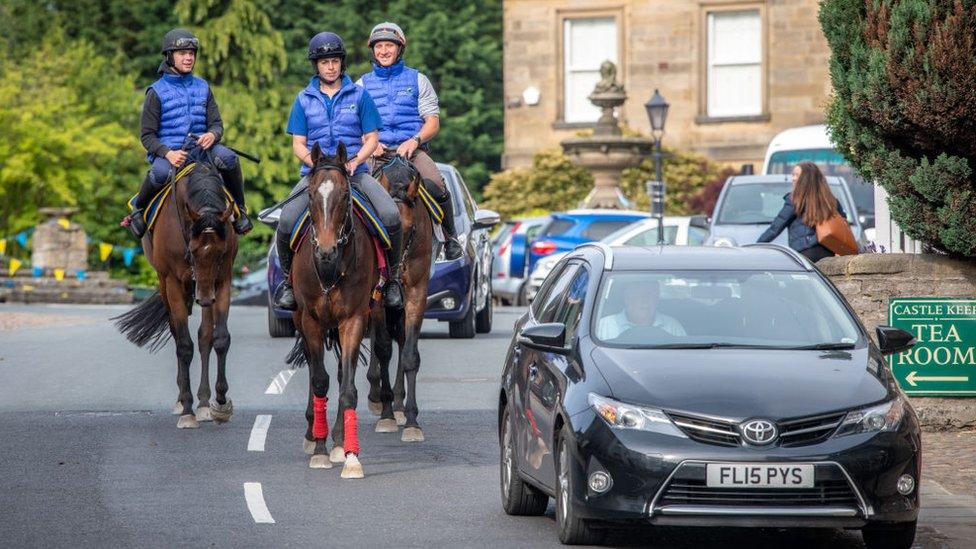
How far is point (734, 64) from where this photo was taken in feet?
174

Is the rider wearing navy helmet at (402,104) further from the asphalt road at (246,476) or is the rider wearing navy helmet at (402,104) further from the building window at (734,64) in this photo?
the building window at (734,64)

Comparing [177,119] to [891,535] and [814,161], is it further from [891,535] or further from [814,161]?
[814,161]

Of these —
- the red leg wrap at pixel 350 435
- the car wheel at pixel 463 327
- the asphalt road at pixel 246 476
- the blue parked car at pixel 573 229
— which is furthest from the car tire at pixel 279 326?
the blue parked car at pixel 573 229

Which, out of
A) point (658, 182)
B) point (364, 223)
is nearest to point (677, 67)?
point (658, 182)

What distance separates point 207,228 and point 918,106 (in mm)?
5327

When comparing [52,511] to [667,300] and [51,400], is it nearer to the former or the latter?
[667,300]

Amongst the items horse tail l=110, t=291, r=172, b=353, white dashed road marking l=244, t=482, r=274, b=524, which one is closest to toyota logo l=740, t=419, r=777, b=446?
white dashed road marking l=244, t=482, r=274, b=524

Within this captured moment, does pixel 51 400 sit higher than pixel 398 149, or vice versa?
pixel 398 149

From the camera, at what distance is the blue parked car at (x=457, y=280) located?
22.3 m

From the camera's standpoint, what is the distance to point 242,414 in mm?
15578

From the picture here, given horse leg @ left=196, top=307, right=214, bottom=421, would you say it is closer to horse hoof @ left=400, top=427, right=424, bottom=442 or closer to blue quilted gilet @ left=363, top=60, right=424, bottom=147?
horse hoof @ left=400, top=427, right=424, bottom=442

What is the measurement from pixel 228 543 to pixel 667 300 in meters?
2.53

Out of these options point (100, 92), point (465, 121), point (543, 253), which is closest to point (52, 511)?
point (543, 253)

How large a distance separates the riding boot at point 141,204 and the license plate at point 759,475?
7832 millimetres
